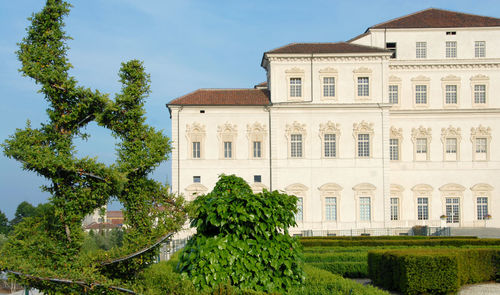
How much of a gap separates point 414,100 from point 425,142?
300 centimetres

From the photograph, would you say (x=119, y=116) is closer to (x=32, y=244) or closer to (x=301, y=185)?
(x=32, y=244)

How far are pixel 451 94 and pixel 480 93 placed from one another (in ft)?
6.55

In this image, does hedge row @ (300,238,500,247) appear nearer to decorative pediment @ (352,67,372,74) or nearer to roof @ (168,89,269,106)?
roof @ (168,89,269,106)

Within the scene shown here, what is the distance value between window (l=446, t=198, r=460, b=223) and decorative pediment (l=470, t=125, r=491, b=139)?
4.61 meters

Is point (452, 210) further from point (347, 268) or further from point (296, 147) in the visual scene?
point (347, 268)

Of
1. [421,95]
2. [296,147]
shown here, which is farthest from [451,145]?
[296,147]

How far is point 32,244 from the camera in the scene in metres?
6.57

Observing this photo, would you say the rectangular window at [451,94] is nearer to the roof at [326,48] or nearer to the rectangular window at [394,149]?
the rectangular window at [394,149]

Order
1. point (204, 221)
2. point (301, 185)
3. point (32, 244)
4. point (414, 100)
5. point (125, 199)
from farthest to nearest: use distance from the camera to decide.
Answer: point (414, 100) < point (301, 185) < point (204, 221) < point (125, 199) < point (32, 244)

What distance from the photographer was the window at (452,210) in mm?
36469

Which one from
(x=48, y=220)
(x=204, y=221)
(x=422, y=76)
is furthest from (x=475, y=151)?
(x=48, y=220)

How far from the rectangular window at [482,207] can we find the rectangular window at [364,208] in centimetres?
774

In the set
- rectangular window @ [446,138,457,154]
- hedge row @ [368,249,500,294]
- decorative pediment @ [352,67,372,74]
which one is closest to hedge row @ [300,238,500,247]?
hedge row @ [368,249,500,294]

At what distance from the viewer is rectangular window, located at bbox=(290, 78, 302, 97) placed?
3597cm
